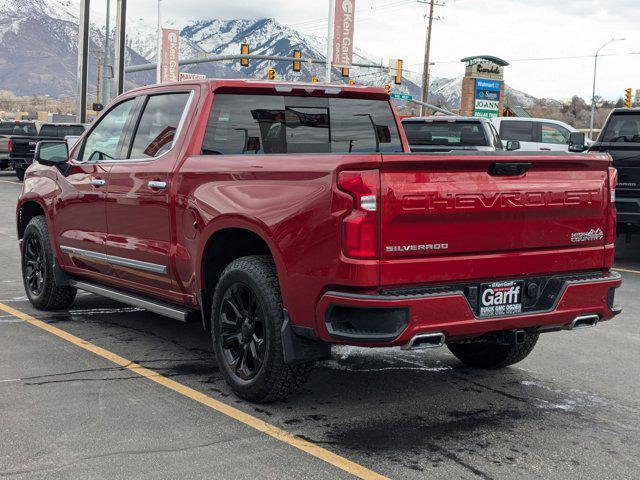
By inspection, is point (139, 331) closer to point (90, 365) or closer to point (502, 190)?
point (90, 365)

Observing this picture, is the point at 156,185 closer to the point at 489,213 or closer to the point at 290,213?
the point at 290,213

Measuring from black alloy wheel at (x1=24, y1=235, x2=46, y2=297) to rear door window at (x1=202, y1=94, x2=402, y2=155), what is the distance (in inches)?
107

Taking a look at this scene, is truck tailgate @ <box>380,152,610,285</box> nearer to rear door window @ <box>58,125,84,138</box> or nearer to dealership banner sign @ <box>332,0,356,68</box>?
rear door window @ <box>58,125,84,138</box>

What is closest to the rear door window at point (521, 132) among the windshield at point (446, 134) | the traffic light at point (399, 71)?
the windshield at point (446, 134)

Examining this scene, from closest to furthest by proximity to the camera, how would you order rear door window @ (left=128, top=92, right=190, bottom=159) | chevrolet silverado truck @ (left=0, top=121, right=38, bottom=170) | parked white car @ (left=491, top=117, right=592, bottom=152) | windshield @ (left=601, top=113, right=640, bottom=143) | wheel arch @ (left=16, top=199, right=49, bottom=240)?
1. rear door window @ (left=128, top=92, right=190, bottom=159)
2. wheel arch @ (left=16, top=199, right=49, bottom=240)
3. windshield @ (left=601, top=113, right=640, bottom=143)
4. parked white car @ (left=491, top=117, right=592, bottom=152)
5. chevrolet silverado truck @ (left=0, top=121, right=38, bottom=170)

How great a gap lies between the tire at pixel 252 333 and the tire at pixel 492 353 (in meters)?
1.53

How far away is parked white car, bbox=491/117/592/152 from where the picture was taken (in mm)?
22172

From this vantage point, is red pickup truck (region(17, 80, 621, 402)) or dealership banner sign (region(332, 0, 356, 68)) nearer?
red pickup truck (region(17, 80, 621, 402))

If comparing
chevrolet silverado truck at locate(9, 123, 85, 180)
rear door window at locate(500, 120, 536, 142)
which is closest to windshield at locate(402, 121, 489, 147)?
rear door window at locate(500, 120, 536, 142)

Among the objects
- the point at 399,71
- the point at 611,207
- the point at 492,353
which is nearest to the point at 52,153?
the point at 492,353

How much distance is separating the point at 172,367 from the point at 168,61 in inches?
1310

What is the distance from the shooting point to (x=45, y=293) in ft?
26.6

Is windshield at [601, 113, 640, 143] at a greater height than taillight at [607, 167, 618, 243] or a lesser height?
greater

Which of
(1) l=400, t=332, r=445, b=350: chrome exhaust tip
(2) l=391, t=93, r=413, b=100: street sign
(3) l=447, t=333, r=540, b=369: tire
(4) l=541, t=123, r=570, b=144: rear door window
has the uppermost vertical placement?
(2) l=391, t=93, r=413, b=100: street sign
